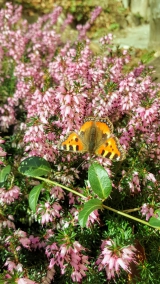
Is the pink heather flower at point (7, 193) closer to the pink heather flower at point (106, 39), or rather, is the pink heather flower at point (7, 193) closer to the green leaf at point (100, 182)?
the green leaf at point (100, 182)

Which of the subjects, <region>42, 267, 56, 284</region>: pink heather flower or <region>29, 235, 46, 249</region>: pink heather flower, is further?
<region>29, 235, 46, 249</region>: pink heather flower

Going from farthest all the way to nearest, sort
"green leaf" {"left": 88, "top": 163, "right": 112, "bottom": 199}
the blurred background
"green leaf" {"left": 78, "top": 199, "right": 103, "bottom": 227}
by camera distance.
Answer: the blurred background < "green leaf" {"left": 88, "top": 163, "right": 112, "bottom": 199} < "green leaf" {"left": 78, "top": 199, "right": 103, "bottom": 227}

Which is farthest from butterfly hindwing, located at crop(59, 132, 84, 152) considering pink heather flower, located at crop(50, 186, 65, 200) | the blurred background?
the blurred background

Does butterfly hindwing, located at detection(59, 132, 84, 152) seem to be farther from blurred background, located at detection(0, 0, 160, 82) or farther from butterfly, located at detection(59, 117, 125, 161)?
blurred background, located at detection(0, 0, 160, 82)

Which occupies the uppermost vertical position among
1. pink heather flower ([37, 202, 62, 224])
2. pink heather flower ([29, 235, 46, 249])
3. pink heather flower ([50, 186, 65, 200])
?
pink heather flower ([50, 186, 65, 200])

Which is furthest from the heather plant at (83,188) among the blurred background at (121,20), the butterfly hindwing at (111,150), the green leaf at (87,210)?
the blurred background at (121,20)

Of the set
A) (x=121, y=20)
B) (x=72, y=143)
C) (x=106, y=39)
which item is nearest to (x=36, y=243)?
(x=72, y=143)

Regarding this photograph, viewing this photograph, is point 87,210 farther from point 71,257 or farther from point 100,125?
point 100,125
